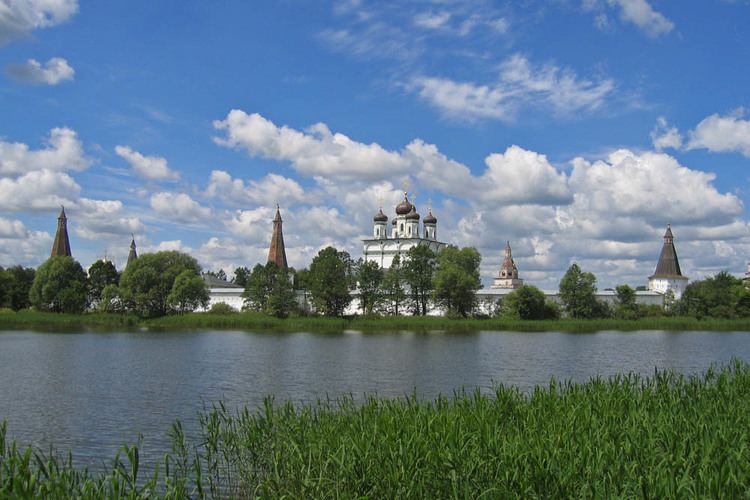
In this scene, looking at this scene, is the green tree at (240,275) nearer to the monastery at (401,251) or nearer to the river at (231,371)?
the monastery at (401,251)

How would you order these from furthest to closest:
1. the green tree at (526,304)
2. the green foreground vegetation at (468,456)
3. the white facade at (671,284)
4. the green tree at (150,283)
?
the white facade at (671,284) < the green tree at (150,283) < the green tree at (526,304) < the green foreground vegetation at (468,456)

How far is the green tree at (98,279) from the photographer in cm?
6831

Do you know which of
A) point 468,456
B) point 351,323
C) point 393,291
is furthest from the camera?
point 393,291

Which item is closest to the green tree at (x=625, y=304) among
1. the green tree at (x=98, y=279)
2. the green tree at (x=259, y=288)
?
the green tree at (x=259, y=288)

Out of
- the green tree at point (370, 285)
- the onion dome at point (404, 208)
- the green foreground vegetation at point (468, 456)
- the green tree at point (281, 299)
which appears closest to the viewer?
the green foreground vegetation at point (468, 456)

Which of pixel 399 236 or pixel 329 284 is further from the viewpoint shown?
pixel 399 236

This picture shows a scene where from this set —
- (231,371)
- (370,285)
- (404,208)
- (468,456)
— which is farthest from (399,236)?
(468,456)

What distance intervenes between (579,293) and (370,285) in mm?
17868

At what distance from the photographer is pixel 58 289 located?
6334 centimetres

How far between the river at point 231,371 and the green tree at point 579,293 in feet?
65.1

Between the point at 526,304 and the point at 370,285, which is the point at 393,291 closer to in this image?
the point at 370,285

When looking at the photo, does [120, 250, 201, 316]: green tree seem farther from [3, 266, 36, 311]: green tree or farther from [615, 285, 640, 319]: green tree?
[615, 285, 640, 319]: green tree

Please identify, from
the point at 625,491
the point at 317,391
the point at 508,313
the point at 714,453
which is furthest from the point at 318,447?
the point at 508,313

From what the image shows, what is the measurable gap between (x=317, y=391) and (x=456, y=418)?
10044 mm
